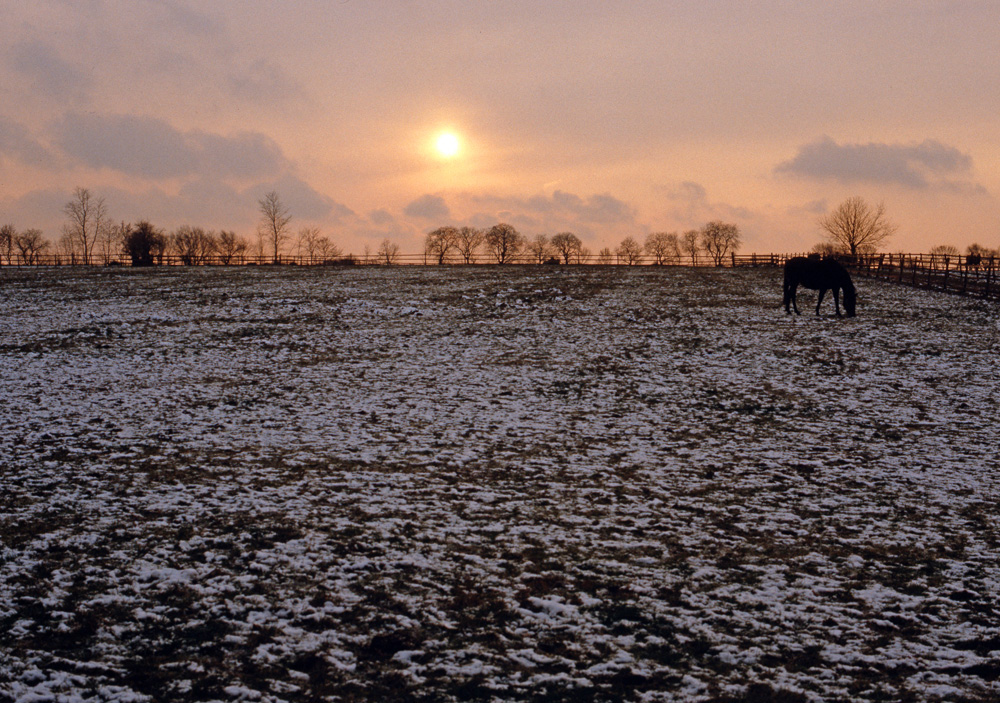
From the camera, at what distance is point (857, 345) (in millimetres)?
19250

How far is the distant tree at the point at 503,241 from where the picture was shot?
419ft

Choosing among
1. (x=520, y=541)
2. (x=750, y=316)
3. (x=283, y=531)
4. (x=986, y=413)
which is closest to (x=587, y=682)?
(x=520, y=541)

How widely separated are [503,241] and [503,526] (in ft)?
403

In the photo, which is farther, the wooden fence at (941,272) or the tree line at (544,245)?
the tree line at (544,245)

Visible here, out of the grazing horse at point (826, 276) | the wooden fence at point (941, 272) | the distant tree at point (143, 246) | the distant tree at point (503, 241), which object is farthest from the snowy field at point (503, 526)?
the distant tree at point (503, 241)

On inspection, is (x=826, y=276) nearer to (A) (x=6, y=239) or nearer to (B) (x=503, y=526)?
(B) (x=503, y=526)

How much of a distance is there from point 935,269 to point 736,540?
38546 mm

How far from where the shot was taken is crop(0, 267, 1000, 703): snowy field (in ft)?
16.0

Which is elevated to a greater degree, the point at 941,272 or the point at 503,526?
the point at 941,272

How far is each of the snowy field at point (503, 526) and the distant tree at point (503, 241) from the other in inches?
4372

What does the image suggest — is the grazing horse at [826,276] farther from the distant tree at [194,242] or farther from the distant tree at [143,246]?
the distant tree at [194,242]

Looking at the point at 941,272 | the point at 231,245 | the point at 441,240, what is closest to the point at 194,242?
the point at 231,245

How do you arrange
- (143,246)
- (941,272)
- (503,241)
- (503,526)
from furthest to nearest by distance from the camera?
(503,241)
(143,246)
(941,272)
(503,526)

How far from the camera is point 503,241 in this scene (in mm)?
127938
